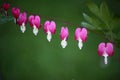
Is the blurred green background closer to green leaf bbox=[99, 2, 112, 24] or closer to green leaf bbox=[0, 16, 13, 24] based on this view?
green leaf bbox=[0, 16, 13, 24]

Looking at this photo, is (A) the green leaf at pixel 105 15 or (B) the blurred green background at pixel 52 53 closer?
(A) the green leaf at pixel 105 15

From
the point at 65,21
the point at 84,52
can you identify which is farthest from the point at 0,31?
the point at 84,52

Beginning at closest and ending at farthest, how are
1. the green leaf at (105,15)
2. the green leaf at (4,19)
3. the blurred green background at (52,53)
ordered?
the green leaf at (105,15) < the green leaf at (4,19) < the blurred green background at (52,53)

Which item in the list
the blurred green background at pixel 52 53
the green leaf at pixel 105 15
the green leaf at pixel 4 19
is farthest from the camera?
the blurred green background at pixel 52 53

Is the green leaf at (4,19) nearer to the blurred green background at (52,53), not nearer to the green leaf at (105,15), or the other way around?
the blurred green background at (52,53)

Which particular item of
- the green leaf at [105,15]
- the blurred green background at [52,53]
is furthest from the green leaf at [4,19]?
the green leaf at [105,15]

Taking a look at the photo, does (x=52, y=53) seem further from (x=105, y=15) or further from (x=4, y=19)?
(x=105, y=15)

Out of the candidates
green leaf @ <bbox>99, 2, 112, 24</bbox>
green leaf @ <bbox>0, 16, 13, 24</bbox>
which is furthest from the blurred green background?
green leaf @ <bbox>99, 2, 112, 24</bbox>

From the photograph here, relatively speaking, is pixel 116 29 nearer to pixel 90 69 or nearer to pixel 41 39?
pixel 90 69
